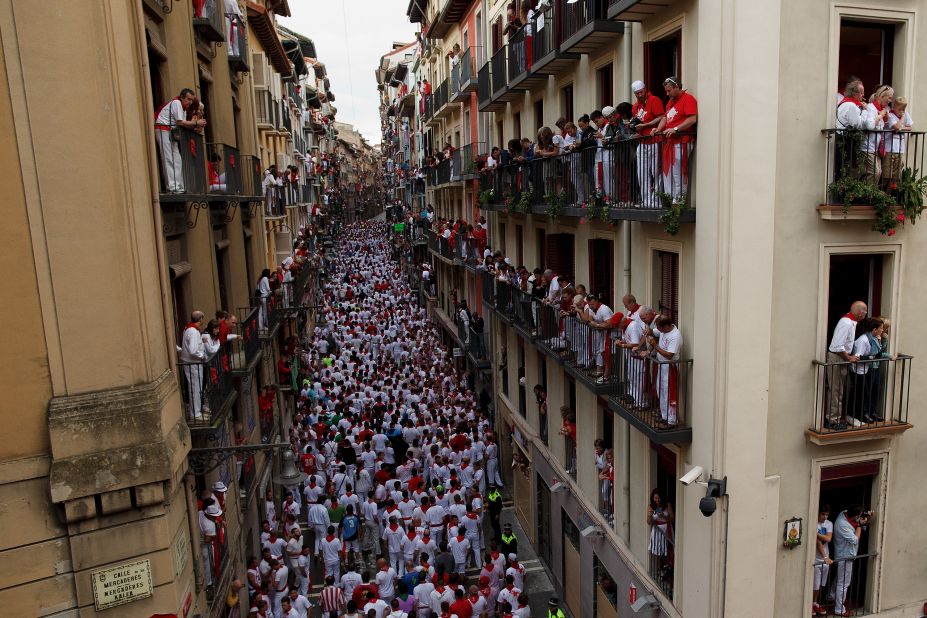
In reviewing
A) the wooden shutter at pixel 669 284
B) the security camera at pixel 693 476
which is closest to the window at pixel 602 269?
the wooden shutter at pixel 669 284

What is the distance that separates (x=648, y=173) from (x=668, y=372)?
2.64m

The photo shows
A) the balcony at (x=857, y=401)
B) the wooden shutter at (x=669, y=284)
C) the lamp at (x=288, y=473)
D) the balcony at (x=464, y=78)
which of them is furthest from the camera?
the balcony at (x=464, y=78)

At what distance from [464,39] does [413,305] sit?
60.8 feet

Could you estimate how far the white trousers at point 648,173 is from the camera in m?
8.98

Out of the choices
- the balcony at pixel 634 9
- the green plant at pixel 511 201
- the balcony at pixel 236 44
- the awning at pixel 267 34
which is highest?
the awning at pixel 267 34

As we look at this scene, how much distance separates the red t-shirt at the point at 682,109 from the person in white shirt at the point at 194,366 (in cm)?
675

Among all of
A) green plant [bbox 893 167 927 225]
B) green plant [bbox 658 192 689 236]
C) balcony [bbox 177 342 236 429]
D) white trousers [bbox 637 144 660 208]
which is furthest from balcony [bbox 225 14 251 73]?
green plant [bbox 893 167 927 225]

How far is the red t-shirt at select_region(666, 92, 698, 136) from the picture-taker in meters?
8.31

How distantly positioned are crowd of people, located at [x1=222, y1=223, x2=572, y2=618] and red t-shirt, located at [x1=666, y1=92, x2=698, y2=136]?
7849mm

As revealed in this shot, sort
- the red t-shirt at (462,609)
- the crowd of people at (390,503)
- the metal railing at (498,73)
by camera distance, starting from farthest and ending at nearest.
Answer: the metal railing at (498,73) < the crowd of people at (390,503) < the red t-shirt at (462,609)

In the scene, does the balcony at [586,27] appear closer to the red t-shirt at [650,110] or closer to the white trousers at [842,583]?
the red t-shirt at [650,110]

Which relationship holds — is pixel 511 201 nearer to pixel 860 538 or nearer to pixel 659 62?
pixel 659 62

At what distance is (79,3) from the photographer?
718cm

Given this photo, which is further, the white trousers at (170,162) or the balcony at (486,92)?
the balcony at (486,92)
